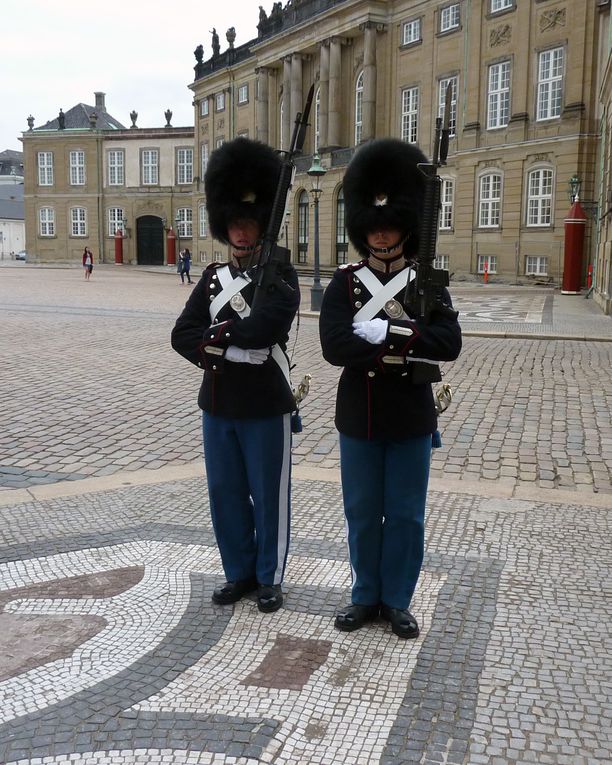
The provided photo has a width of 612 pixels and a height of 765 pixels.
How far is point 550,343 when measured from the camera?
15.3m

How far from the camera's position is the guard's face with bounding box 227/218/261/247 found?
3916 mm

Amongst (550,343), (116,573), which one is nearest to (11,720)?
(116,573)

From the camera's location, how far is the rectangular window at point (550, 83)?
106 feet

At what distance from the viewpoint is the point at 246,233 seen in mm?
3918

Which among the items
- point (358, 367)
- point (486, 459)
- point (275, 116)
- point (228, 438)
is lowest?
point (486, 459)

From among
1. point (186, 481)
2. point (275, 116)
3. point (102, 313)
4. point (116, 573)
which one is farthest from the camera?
Result: point (275, 116)

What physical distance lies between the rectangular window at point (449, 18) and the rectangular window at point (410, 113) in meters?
3.25

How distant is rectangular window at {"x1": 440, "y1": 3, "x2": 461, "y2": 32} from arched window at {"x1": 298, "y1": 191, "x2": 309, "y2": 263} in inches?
500

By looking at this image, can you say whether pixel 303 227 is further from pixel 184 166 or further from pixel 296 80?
pixel 184 166

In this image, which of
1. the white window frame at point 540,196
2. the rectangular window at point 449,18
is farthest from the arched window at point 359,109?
the white window frame at point 540,196

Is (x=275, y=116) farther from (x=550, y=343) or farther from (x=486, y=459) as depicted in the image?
(x=486, y=459)

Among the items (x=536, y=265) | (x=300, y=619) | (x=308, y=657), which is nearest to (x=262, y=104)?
(x=536, y=265)

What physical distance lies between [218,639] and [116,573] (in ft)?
3.05

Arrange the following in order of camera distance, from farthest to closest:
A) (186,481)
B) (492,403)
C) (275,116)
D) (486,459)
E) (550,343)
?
1. (275,116)
2. (550,343)
3. (492,403)
4. (486,459)
5. (186,481)
